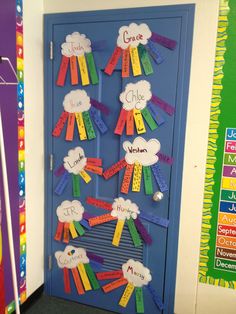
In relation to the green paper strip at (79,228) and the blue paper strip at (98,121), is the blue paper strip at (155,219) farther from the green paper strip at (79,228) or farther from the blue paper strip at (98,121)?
the blue paper strip at (98,121)

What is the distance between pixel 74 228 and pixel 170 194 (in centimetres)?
71

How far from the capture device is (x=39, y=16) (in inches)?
77.5

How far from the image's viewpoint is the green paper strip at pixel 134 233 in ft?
6.49

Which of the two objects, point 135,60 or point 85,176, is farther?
point 85,176

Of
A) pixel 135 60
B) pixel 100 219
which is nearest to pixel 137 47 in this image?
pixel 135 60

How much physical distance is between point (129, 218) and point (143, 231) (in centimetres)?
12

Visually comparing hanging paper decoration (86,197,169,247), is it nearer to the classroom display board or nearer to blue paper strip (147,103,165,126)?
the classroom display board

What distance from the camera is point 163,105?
1.83m

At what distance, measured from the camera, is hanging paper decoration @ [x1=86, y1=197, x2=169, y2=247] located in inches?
76.7

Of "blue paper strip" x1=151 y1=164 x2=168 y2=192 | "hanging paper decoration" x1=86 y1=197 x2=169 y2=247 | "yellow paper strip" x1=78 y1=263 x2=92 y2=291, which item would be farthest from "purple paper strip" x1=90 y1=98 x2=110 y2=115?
"yellow paper strip" x1=78 y1=263 x2=92 y2=291

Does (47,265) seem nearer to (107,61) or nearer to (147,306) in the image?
(147,306)

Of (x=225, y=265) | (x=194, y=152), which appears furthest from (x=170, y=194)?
(x=225, y=265)

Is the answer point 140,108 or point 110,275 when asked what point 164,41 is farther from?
point 110,275

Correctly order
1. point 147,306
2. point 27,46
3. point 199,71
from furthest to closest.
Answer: point 147,306
point 27,46
point 199,71
